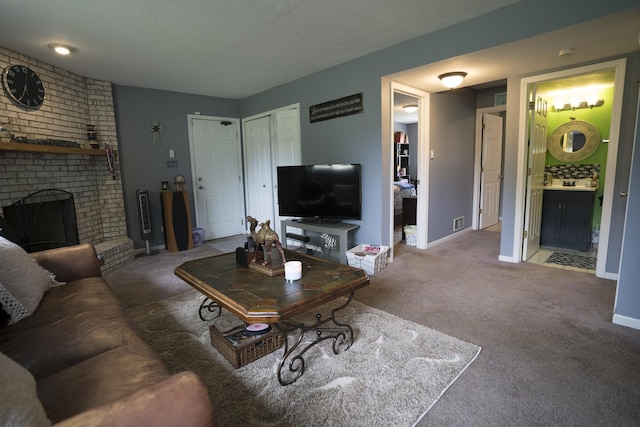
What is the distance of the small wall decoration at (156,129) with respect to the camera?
15.3 feet

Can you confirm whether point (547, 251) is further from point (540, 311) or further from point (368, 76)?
point (368, 76)

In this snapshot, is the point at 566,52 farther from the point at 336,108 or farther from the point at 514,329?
the point at 514,329

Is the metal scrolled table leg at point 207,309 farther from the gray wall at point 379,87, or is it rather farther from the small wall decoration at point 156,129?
the small wall decoration at point 156,129

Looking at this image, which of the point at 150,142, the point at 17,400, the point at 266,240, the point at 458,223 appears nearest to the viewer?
the point at 17,400

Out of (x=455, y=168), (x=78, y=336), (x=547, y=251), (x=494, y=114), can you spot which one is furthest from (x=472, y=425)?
(x=494, y=114)

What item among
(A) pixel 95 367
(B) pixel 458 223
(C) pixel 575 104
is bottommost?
(B) pixel 458 223

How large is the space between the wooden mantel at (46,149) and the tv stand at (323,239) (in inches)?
97.4

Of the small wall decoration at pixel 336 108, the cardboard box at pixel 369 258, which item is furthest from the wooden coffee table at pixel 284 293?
the small wall decoration at pixel 336 108

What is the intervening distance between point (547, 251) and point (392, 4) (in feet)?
11.8

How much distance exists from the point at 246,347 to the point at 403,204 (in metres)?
3.84

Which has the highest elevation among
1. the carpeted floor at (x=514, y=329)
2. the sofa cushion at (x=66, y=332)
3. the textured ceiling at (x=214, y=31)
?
the textured ceiling at (x=214, y=31)

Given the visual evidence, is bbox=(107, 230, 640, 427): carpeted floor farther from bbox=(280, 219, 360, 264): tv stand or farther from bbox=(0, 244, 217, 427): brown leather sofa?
bbox=(0, 244, 217, 427): brown leather sofa

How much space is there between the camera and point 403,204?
16.9 ft

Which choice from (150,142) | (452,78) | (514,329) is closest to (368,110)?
(452,78)
